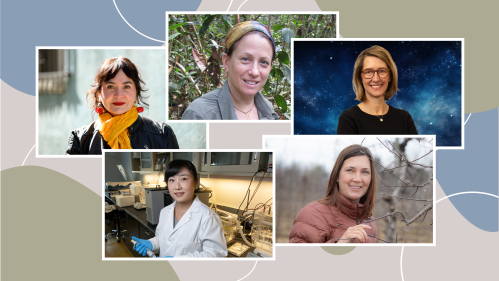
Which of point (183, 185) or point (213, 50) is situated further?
point (213, 50)

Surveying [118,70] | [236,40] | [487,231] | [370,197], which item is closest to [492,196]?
[487,231]

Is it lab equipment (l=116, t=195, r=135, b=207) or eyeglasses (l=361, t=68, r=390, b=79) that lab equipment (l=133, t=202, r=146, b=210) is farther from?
eyeglasses (l=361, t=68, r=390, b=79)

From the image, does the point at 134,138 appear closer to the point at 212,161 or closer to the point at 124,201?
the point at 124,201

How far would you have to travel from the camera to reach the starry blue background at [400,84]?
172 cm

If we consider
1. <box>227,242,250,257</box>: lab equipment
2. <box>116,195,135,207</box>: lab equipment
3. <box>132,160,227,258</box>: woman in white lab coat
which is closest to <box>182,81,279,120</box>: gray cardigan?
<box>132,160,227,258</box>: woman in white lab coat

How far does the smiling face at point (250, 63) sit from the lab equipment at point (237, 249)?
740 millimetres

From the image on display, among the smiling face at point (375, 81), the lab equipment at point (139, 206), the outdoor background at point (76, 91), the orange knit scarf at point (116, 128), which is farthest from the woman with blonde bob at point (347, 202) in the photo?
the orange knit scarf at point (116, 128)

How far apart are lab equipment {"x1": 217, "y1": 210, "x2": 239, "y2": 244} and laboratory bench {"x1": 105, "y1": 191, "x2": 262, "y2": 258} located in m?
0.03

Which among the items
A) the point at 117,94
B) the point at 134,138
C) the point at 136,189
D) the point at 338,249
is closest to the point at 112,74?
the point at 117,94

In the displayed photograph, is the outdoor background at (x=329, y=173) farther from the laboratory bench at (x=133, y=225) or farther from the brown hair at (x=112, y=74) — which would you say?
the brown hair at (x=112, y=74)

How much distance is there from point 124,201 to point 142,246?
0.23m

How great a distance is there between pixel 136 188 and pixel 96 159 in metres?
0.26

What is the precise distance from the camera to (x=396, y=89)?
1.73 meters

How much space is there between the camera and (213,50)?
1.76 m
